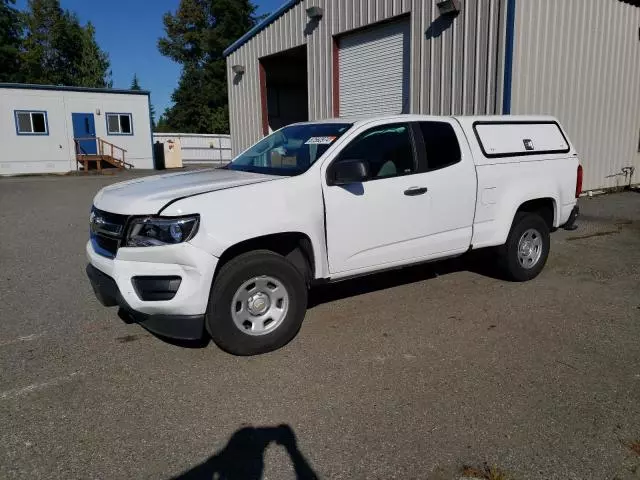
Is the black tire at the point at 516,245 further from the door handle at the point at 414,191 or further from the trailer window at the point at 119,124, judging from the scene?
the trailer window at the point at 119,124

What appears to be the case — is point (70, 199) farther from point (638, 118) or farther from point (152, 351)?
point (638, 118)

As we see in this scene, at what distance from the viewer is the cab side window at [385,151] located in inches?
186

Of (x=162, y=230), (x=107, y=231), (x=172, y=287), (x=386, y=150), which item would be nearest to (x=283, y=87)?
(x=386, y=150)

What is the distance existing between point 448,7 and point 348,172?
306 inches

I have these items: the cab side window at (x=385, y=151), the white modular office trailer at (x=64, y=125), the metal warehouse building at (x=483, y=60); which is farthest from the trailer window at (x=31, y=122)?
the cab side window at (x=385, y=151)

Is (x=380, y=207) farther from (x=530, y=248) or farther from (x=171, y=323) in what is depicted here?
(x=530, y=248)

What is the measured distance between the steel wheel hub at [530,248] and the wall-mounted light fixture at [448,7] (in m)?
6.24

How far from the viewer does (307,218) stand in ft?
13.8

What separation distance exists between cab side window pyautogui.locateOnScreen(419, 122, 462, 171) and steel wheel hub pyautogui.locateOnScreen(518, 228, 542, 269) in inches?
56.2

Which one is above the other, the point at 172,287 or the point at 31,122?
the point at 31,122

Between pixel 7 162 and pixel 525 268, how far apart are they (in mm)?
27955

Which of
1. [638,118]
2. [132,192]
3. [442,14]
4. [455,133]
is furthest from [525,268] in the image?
[638,118]

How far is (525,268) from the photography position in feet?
19.7

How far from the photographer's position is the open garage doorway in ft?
55.3
